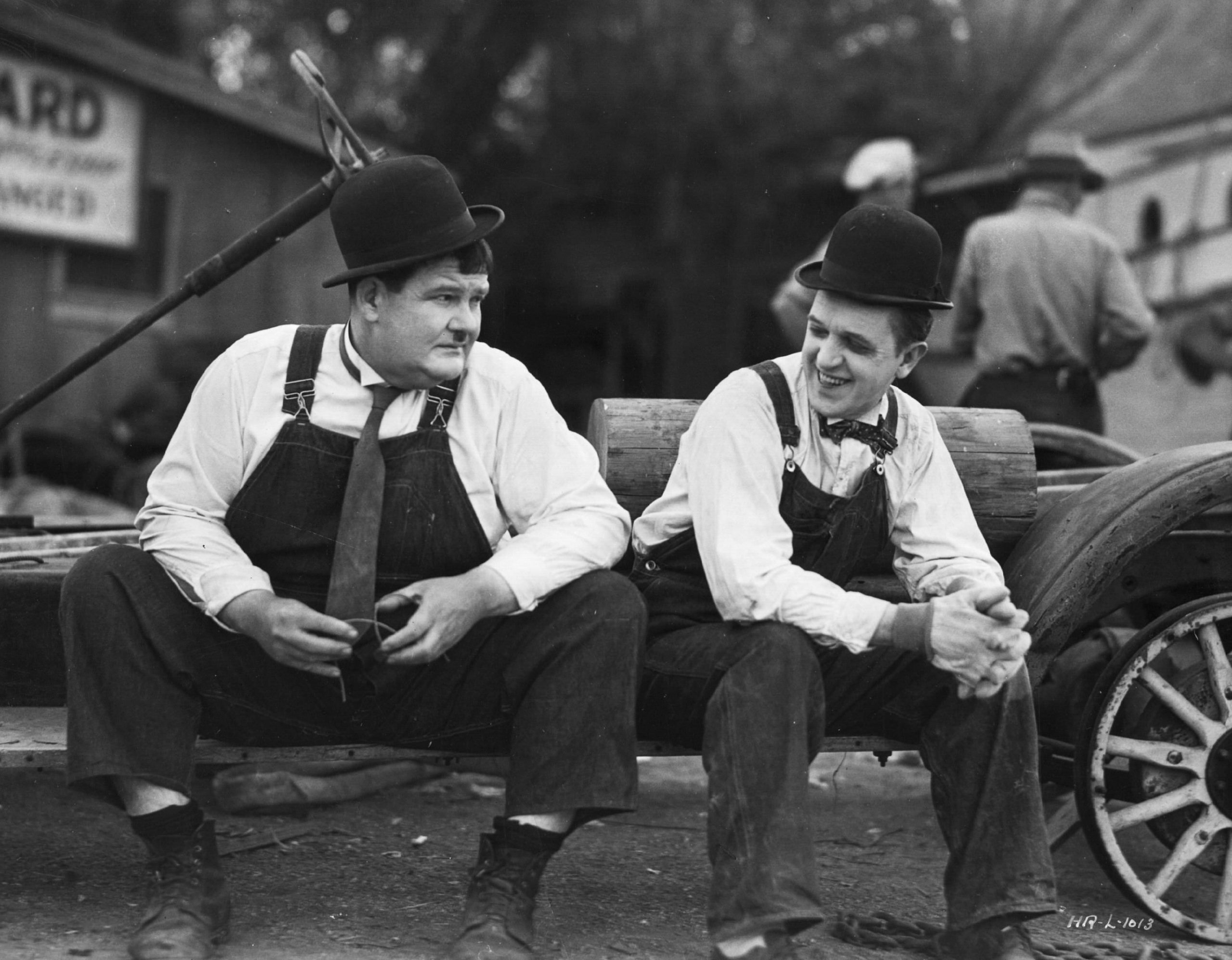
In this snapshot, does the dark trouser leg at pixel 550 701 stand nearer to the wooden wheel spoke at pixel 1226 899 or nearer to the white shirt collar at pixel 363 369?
the white shirt collar at pixel 363 369

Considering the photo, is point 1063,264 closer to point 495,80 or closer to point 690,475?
point 690,475

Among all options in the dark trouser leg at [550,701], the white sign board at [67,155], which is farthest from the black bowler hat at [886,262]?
the white sign board at [67,155]

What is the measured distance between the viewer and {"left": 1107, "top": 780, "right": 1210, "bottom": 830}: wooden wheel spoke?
3.66m

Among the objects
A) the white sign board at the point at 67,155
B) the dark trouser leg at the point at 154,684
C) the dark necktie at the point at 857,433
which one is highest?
the white sign board at the point at 67,155

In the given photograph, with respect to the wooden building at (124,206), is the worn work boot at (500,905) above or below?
below

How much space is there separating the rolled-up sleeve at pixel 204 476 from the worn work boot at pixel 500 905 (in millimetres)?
764

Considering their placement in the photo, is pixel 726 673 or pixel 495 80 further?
pixel 495 80

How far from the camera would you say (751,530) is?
10.9 ft

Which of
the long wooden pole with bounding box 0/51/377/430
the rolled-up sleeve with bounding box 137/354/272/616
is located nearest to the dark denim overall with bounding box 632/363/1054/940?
the rolled-up sleeve with bounding box 137/354/272/616

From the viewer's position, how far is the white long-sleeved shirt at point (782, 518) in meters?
3.25

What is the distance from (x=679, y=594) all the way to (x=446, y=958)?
0.95 metres

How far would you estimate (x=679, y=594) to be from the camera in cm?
358

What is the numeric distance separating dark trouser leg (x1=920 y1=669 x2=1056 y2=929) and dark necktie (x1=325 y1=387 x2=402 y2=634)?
51.4 inches

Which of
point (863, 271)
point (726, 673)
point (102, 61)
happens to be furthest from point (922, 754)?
point (102, 61)
